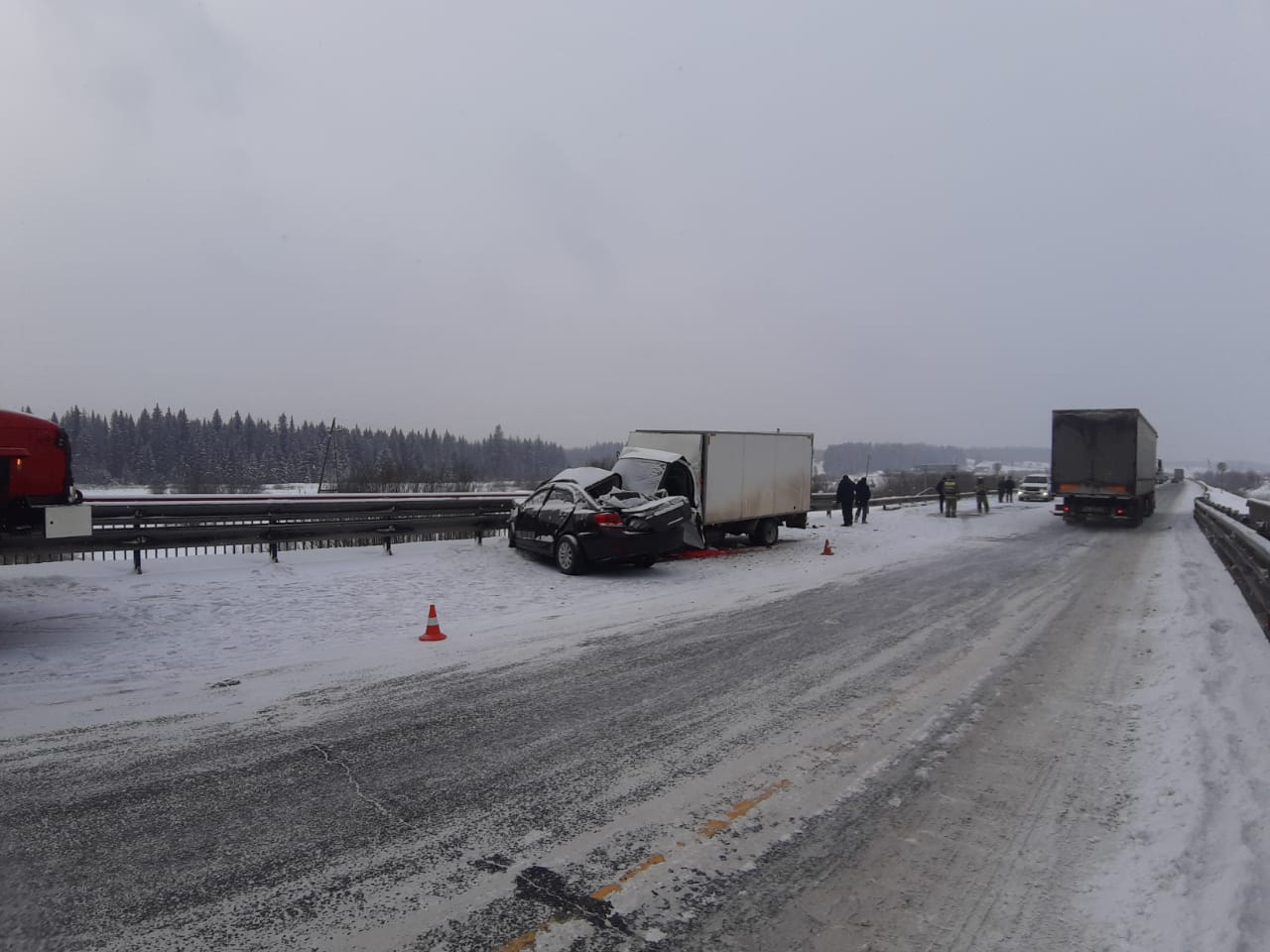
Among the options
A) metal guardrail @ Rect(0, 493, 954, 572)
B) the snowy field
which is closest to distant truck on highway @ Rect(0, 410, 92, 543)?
metal guardrail @ Rect(0, 493, 954, 572)

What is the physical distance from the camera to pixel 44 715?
5758mm

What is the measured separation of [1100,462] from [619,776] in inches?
996

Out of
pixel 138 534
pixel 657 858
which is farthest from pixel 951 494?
pixel 657 858

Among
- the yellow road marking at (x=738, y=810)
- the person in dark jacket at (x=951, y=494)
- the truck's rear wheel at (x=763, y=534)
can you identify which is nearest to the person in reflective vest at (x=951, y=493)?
the person in dark jacket at (x=951, y=494)

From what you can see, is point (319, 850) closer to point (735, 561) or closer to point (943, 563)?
point (735, 561)

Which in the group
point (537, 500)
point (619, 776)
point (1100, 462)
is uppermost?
point (1100, 462)

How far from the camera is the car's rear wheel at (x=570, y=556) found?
13.0 metres

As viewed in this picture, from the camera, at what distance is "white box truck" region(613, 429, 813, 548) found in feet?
51.1

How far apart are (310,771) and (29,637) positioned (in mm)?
5315

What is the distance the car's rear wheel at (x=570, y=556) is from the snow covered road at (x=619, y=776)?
9.93 feet

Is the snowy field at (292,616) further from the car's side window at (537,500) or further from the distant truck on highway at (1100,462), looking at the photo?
the distant truck on highway at (1100,462)

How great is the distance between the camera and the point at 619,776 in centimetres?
474

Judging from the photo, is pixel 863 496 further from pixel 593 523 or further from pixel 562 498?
pixel 593 523

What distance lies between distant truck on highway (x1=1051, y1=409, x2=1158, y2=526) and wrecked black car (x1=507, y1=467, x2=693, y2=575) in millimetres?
17433
